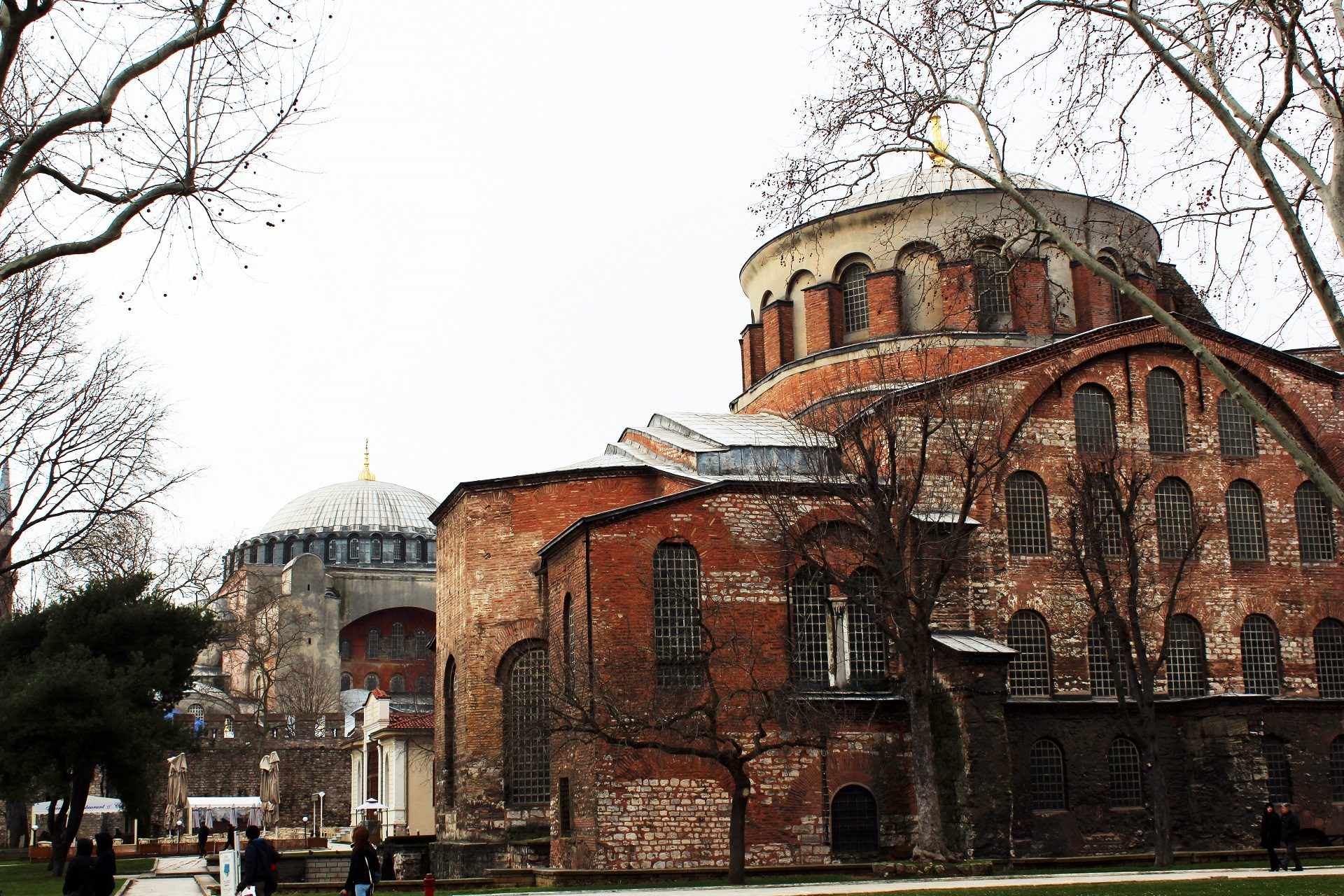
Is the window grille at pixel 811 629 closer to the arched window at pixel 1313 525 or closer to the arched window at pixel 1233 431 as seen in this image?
the arched window at pixel 1233 431

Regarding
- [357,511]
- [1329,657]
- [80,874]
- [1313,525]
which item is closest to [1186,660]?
[1329,657]

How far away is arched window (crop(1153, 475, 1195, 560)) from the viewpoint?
1045 inches

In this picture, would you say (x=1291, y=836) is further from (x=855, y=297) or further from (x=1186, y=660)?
(x=855, y=297)

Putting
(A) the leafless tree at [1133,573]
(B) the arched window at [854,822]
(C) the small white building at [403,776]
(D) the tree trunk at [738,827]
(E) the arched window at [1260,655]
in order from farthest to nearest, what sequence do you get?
1. (C) the small white building at [403,776]
2. (E) the arched window at [1260,655]
3. (A) the leafless tree at [1133,573]
4. (B) the arched window at [854,822]
5. (D) the tree trunk at [738,827]

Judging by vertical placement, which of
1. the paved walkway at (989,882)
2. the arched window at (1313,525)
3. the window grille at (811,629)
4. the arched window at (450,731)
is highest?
the arched window at (1313,525)

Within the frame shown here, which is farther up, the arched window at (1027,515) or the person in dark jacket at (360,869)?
the arched window at (1027,515)

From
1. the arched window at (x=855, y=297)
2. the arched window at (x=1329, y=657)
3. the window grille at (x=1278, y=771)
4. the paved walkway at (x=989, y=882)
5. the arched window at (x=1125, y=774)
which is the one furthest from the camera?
the arched window at (x=855, y=297)

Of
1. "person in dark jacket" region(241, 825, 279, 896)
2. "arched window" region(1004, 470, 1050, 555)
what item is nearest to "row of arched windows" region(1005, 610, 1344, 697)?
"arched window" region(1004, 470, 1050, 555)

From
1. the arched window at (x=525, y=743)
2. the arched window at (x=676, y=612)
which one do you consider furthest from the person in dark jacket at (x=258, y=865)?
the arched window at (x=525, y=743)

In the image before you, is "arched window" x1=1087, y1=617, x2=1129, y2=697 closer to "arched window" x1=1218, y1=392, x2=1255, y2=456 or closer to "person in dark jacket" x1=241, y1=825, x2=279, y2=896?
"arched window" x1=1218, y1=392, x2=1255, y2=456

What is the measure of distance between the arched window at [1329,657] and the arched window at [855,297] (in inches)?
442

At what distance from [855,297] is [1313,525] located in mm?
10679

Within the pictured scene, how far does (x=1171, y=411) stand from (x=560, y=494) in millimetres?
12443

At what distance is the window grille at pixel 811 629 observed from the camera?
23.5 metres
